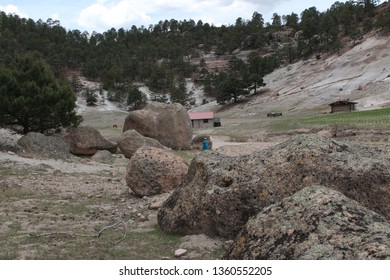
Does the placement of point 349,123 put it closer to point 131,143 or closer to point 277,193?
point 131,143

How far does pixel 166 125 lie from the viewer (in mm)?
38656

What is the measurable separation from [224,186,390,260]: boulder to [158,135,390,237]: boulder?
201 cm

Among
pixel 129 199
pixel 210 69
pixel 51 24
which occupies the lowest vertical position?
pixel 129 199

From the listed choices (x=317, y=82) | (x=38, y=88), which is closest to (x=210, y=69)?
(x=317, y=82)

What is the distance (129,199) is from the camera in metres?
14.8

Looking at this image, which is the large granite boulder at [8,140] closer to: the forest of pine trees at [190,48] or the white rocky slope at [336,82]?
the white rocky slope at [336,82]

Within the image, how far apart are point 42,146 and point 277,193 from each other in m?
22.1

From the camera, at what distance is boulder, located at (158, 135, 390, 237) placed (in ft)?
28.0

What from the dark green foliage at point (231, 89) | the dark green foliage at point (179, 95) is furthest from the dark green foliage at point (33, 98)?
the dark green foliage at point (179, 95)

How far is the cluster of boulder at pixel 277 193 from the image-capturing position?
6.10 meters

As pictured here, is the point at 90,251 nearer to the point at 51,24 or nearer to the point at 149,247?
the point at 149,247

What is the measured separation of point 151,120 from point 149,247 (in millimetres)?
31133

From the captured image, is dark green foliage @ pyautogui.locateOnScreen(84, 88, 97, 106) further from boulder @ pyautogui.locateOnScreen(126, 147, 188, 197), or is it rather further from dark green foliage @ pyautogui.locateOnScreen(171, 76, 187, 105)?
boulder @ pyautogui.locateOnScreen(126, 147, 188, 197)

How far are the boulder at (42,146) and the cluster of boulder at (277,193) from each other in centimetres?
1856
